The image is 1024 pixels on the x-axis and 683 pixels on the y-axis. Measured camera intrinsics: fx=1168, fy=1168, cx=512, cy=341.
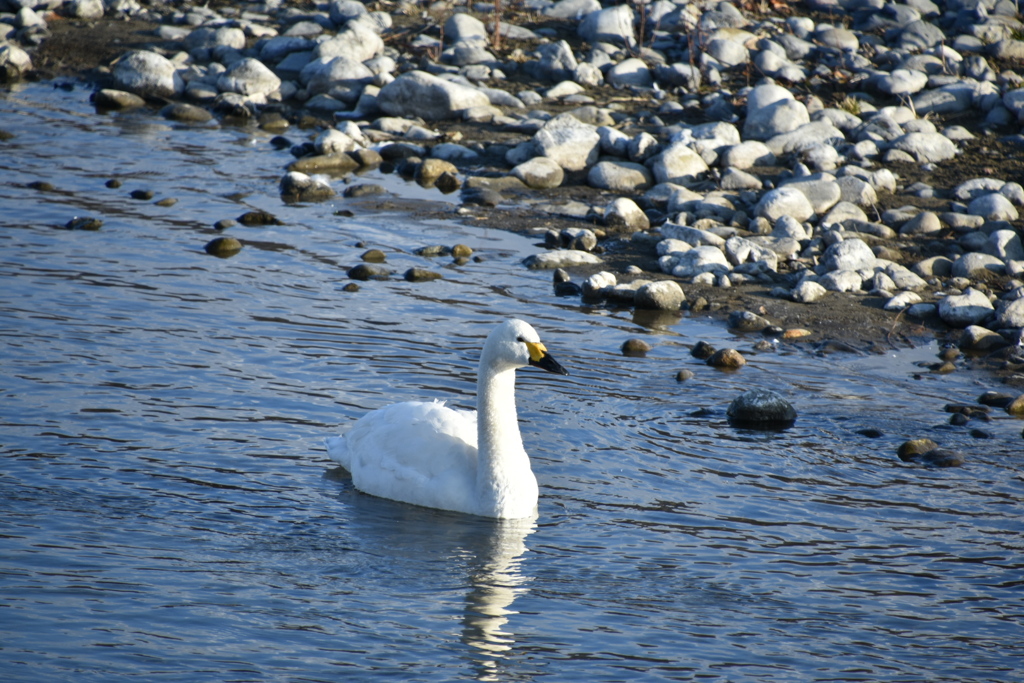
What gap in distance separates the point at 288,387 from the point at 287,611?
377cm

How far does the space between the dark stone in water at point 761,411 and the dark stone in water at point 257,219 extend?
755cm

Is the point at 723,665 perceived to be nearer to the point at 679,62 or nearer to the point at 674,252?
the point at 674,252

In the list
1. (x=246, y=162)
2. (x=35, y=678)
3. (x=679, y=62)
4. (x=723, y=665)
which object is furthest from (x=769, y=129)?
(x=35, y=678)

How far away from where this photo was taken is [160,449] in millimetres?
8828

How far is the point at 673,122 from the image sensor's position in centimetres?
2002

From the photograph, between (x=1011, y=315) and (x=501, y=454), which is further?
(x=1011, y=315)

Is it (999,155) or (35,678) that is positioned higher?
(999,155)

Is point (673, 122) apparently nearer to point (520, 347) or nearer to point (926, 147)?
point (926, 147)

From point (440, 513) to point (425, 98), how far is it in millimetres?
13345

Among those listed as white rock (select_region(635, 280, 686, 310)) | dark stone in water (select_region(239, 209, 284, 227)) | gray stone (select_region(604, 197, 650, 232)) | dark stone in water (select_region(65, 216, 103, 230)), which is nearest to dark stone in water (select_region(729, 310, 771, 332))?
white rock (select_region(635, 280, 686, 310))

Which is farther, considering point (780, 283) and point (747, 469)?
point (780, 283)

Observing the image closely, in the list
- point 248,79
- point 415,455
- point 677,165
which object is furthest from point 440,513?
point 248,79

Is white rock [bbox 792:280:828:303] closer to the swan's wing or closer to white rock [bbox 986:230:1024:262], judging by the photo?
white rock [bbox 986:230:1024:262]

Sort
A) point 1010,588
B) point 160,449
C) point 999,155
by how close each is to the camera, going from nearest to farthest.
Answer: point 1010,588, point 160,449, point 999,155
